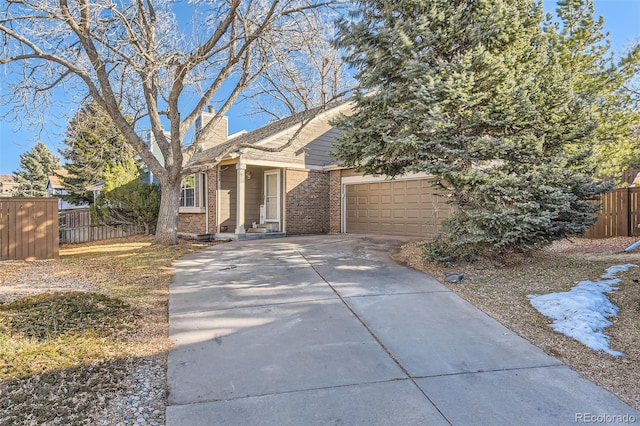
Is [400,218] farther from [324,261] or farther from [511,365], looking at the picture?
[511,365]

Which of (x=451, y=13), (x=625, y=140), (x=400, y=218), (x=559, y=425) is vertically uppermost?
(x=451, y=13)

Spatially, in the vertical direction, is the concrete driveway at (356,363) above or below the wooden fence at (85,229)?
below

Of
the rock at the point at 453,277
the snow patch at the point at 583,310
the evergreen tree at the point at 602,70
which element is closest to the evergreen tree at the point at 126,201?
the rock at the point at 453,277

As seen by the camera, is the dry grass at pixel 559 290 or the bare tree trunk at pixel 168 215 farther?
the bare tree trunk at pixel 168 215

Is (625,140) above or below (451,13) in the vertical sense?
below

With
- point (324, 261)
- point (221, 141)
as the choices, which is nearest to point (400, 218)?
point (324, 261)

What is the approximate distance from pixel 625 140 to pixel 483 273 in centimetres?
872

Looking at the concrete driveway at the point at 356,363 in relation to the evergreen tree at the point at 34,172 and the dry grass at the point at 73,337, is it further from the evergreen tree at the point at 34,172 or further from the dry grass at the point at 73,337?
the evergreen tree at the point at 34,172

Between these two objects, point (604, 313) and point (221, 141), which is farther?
point (221, 141)

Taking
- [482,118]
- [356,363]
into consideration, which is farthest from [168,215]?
[356,363]

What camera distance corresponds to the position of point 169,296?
5785mm

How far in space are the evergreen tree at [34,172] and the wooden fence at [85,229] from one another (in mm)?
20044

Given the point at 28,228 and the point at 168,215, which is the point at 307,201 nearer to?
the point at 168,215

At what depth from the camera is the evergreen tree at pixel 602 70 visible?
11125 mm
